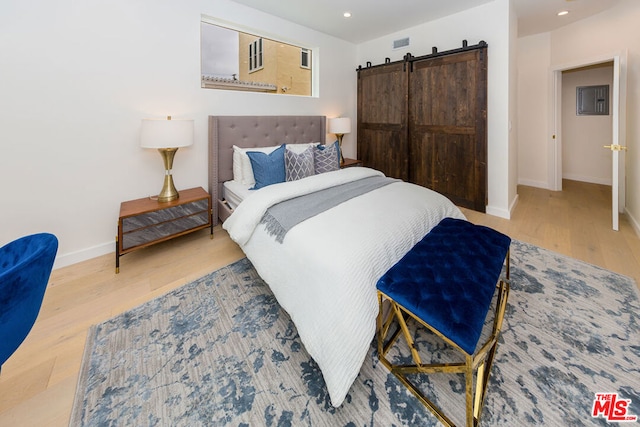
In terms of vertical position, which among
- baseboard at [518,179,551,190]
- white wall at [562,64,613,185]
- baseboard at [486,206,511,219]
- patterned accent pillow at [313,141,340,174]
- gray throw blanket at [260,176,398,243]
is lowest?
baseboard at [486,206,511,219]

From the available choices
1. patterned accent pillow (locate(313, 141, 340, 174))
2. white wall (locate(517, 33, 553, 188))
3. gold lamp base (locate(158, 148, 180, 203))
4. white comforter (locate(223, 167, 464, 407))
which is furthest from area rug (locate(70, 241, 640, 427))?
white wall (locate(517, 33, 553, 188))

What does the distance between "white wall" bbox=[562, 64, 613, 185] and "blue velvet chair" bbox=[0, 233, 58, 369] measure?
7.31m

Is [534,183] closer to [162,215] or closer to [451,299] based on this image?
[451,299]

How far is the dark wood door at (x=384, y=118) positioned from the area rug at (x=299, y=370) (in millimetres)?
2845

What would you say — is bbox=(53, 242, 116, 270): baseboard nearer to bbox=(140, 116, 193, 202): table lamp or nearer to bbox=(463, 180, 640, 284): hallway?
bbox=(140, 116, 193, 202): table lamp

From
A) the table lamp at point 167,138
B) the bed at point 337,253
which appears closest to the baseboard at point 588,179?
the bed at point 337,253

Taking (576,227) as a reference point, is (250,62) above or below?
above

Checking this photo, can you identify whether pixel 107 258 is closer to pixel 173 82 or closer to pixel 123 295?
pixel 123 295

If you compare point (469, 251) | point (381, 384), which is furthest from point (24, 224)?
point (469, 251)

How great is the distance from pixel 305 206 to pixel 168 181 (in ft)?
5.28

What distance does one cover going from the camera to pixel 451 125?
3754 mm

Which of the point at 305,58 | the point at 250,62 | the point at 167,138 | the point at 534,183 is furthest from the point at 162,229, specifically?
the point at 534,183

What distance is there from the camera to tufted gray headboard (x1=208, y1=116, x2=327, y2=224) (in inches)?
125

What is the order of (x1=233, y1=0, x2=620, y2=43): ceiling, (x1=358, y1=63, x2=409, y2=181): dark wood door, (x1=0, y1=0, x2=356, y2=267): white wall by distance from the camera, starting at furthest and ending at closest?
(x1=358, y1=63, x2=409, y2=181): dark wood door
(x1=233, y1=0, x2=620, y2=43): ceiling
(x1=0, y1=0, x2=356, y2=267): white wall
